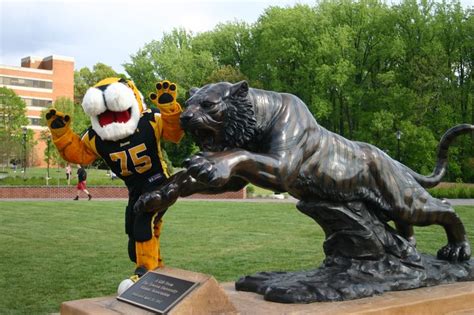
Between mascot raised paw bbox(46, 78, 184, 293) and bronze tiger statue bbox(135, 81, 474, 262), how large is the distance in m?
0.94

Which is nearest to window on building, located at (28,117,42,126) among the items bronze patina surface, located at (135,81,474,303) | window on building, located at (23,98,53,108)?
window on building, located at (23,98,53,108)

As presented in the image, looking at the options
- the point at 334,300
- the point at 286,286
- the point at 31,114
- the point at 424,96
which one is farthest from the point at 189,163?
the point at 31,114

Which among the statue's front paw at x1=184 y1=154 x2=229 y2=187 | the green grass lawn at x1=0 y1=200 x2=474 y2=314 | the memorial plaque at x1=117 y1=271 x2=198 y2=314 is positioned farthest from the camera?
the green grass lawn at x1=0 y1=200 x2=474 y2=314

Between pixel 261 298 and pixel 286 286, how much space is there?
0.21m

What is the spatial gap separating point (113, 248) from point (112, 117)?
565 centimetres

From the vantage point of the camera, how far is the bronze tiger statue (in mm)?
3127

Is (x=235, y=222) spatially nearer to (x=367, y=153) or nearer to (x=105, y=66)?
(x=367, y=153)

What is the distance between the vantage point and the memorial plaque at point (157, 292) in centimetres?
297

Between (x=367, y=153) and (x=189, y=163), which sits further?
(x=367, y=153)

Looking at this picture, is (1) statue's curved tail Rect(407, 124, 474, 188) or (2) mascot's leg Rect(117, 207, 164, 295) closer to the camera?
(2) mascot's leg Rect(117, 207, 164, 295)

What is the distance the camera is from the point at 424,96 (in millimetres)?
31391

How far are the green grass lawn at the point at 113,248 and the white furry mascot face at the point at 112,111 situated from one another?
7.17 ft

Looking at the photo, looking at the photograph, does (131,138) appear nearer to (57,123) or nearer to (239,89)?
(57,123)

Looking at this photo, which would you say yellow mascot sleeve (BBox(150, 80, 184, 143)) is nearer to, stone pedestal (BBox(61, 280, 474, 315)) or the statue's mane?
the statue's mane
